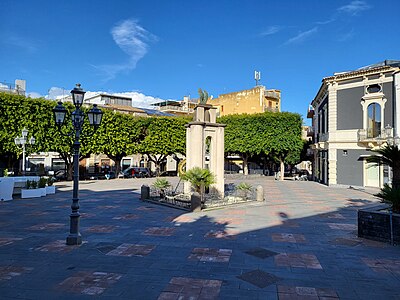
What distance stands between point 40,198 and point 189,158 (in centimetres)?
938

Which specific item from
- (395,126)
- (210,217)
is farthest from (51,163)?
(395,126)

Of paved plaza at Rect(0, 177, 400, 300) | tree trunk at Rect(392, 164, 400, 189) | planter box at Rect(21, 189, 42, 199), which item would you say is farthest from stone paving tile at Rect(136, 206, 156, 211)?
tree trunk at Rect(392, 164, 400, 189)

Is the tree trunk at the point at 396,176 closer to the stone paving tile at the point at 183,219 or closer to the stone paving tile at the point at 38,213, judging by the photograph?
the stone paving tile at the point at 183,219

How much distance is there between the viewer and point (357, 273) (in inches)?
244

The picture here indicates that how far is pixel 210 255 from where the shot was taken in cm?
734

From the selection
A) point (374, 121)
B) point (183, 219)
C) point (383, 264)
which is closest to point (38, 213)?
point (183, 219)

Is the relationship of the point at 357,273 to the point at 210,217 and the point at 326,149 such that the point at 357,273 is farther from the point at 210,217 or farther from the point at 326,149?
the point at 326,149

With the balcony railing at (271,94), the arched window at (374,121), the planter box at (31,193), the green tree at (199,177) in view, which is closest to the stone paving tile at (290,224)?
the green tree at (199,177)

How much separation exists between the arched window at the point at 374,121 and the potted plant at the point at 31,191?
2436cm

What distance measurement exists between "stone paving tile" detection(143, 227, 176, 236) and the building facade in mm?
18691

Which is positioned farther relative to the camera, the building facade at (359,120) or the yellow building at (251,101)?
the yellow building at (251,101)

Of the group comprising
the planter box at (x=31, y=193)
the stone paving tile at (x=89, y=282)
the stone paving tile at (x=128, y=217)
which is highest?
the planter box at (x=31, y=193)

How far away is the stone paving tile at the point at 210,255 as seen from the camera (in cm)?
704

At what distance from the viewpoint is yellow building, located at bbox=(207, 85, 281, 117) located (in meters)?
50.8
